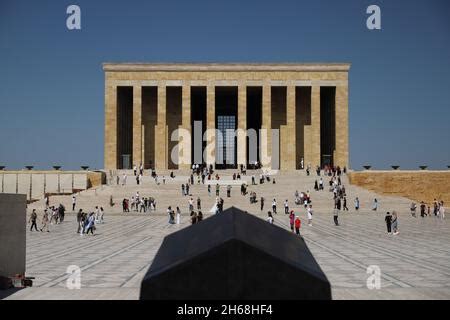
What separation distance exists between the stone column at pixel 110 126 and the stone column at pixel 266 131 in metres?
14.3

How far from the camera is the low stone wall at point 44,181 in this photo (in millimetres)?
43719

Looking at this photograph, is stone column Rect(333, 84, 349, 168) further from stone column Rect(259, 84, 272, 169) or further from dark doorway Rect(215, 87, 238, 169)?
dark doorway Rect(215, 87, 238, 169)

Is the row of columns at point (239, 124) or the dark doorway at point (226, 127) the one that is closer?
the row of columns at point (239, 124)

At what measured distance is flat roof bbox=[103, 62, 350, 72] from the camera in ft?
170

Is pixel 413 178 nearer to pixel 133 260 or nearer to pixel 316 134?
pixel 316 134

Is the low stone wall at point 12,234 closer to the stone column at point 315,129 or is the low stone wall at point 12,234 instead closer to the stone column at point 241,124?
the stone column at point 241,124

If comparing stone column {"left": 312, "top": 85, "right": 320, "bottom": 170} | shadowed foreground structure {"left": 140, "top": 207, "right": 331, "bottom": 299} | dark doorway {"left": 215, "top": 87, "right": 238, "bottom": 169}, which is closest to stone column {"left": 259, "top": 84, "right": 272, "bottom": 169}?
dark doorway {"left": 215, "top": 87, "right": 238, "bottom": 169}

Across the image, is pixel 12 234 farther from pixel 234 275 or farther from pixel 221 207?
pixel 221 207

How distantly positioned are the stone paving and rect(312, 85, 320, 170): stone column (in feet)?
66.5

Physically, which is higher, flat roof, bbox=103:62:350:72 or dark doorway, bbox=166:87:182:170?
flat roof, bbox=103:62:350:72

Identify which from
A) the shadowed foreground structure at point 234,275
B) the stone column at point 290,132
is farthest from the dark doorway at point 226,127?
the shadowed foreground structure at point 234,275

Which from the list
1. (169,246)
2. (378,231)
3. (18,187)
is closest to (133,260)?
(169,246)

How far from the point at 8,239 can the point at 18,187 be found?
123 feet

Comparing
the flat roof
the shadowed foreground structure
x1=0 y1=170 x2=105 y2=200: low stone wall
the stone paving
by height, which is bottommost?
the stone paving
